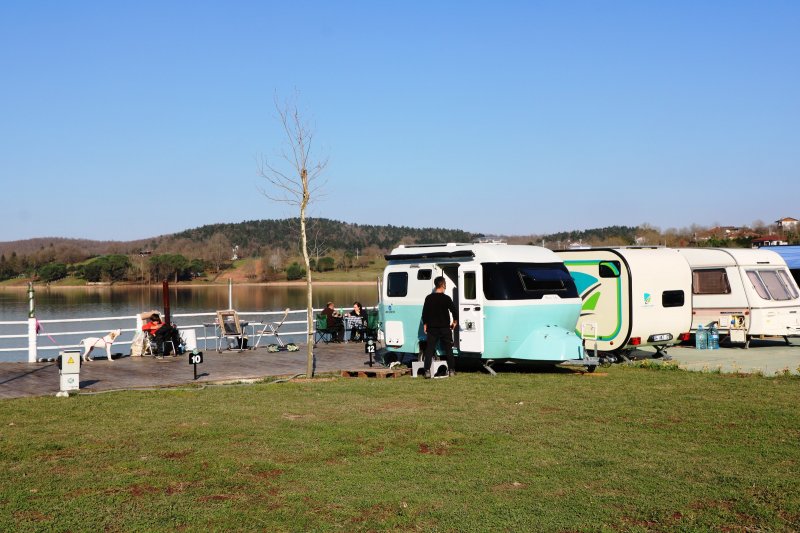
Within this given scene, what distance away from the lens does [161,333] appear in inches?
728

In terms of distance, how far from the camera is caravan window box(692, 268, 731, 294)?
2092cm

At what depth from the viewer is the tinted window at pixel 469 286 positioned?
15097 millimetres

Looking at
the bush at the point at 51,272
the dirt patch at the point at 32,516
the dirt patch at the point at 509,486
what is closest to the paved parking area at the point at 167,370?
the dirt patch at the point at 32,516

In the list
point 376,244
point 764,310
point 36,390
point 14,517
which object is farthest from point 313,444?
point 376,244

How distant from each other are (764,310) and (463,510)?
16.5 m

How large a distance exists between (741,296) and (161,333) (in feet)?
44.9

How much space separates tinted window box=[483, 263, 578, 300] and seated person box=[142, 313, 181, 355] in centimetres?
759

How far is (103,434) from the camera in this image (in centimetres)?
888

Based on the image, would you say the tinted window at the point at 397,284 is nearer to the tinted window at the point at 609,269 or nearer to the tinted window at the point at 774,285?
the tinted window at the point at 609,269

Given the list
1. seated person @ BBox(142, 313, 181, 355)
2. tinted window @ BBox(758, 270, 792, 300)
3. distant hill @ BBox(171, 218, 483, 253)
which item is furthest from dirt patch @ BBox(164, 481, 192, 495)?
distant hill @ BBox(171, 218, 483, 253)

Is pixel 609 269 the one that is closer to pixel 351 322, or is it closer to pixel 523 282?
pixel 523 282

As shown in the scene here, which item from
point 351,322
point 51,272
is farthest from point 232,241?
point 351,322

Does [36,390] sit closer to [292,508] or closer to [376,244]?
[292,508]

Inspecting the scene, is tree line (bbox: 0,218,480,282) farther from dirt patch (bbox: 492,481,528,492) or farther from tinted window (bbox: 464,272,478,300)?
dirt patch (bbox: 492,481,528,492)
